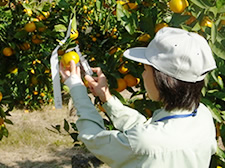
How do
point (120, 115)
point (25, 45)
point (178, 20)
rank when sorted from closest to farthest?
point (120, 115) → point (178, 20) → point (25, 45)

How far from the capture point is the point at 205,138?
42.3 inches

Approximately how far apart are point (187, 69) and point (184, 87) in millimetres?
55

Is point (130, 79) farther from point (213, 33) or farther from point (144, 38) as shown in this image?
point (213, 33)

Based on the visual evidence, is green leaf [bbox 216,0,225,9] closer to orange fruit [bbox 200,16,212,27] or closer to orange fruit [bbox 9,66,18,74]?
orange fruit [bbox 200,16,212,27]

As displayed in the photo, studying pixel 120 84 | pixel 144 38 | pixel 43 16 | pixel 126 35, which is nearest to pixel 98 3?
pixel 126 35

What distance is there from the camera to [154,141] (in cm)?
99

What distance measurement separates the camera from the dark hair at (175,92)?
3.50ft

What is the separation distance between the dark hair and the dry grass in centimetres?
272

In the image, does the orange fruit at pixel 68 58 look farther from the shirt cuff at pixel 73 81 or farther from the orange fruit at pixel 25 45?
the orange fruit at pixel 25 45

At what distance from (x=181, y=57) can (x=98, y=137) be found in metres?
0.32

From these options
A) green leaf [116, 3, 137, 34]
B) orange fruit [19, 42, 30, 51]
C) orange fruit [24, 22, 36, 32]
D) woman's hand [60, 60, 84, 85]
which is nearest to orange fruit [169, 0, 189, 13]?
green leaf [116, 3, 137, 34]

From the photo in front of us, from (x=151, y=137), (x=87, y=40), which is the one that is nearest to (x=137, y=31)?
(x=151, y=137)

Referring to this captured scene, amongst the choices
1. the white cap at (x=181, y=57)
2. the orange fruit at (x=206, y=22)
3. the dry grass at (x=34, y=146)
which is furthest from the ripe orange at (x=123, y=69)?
the dry grass at (x=34, y=146)

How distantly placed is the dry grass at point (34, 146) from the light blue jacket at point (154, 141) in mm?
2619
